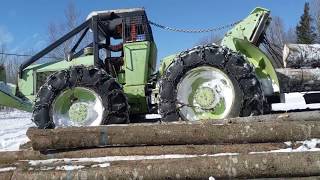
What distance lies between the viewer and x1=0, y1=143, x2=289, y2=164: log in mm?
5668

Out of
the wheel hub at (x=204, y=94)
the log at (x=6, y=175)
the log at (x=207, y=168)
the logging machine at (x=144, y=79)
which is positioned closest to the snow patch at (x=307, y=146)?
the log at (x=207, y=168)

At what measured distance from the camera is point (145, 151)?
19.1ft

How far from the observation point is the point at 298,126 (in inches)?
225

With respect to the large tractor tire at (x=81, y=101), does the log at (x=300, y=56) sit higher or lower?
higher

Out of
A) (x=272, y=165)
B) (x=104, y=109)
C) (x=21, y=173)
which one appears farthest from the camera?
(x=104, y=109)

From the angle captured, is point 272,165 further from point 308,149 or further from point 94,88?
point 94,88

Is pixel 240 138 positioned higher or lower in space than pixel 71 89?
lower

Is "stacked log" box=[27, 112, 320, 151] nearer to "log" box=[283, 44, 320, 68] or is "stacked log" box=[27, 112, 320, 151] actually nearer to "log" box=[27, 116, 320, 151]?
"log" box=[27, 116, 320, 151]

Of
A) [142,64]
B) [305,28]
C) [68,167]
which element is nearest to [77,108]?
[142,64]

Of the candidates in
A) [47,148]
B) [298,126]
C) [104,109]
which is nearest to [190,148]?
[298,126]

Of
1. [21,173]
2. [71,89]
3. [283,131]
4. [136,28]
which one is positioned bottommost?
[21,173]

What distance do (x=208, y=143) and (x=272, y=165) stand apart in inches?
34.8

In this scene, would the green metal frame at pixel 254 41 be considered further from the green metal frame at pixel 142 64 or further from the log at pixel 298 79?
the log at pixel 298 79

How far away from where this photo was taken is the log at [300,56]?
877 centimetres
